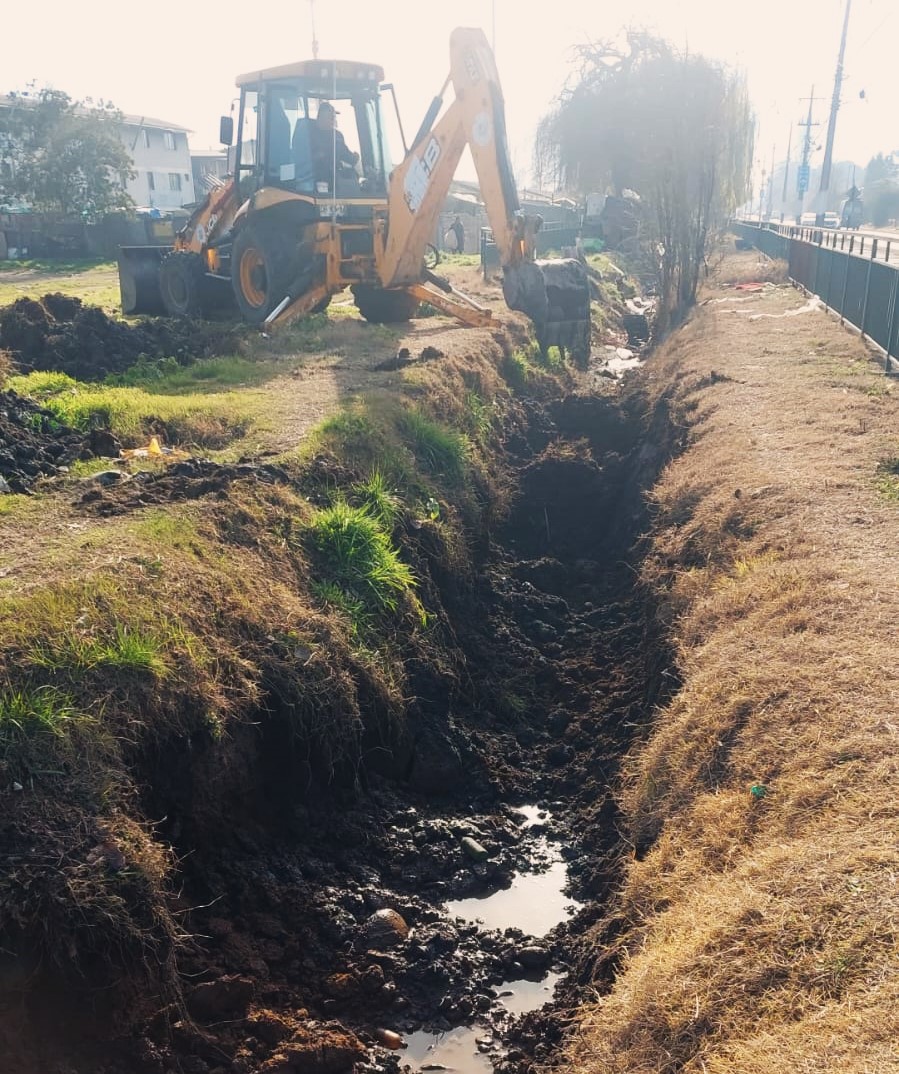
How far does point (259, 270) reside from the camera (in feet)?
46.9

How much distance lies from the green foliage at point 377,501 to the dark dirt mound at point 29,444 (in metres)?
2.15

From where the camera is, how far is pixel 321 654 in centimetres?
579

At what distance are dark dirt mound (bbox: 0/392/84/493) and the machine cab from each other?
21.3 feet

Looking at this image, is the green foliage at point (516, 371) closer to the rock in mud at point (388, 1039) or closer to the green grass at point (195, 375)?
the green grass at point (195, 375)

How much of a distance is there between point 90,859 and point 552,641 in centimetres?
465

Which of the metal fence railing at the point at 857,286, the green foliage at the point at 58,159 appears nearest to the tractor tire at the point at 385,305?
the metal fence railing at the point at 857,286

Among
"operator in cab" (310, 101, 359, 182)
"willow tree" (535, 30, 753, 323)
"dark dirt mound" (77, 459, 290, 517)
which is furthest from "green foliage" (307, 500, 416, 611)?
"willow tree" (535, 30, 753, 323)

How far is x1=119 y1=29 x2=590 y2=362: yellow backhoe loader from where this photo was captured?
12797 millimetres

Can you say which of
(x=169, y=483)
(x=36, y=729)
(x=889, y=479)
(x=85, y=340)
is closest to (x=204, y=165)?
(x=85, y=340)

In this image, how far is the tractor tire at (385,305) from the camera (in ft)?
49.7

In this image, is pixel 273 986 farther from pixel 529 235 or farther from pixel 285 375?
pixel 529 235

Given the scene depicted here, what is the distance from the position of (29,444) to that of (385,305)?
8.66 meters

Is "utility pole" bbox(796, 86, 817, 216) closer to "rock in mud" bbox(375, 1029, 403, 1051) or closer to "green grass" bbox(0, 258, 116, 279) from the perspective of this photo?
"green grass" bbox(0, 258, 116, 279)

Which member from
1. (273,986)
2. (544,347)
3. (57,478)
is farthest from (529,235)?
(273,986)
